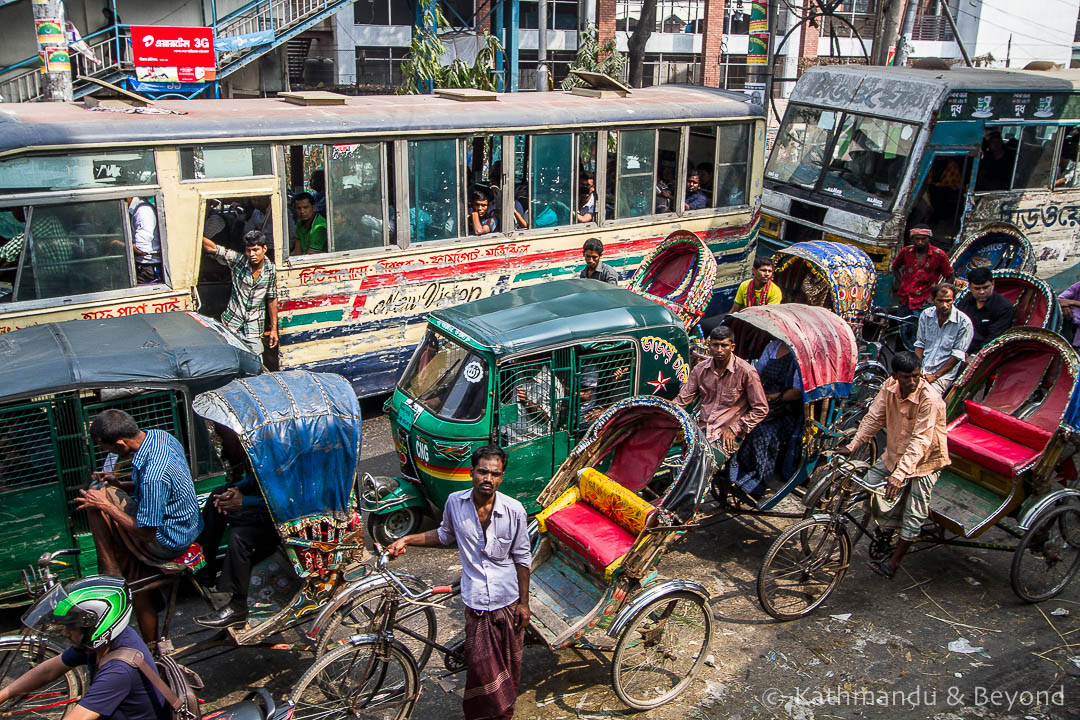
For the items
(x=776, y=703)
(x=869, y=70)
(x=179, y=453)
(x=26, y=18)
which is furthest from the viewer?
(x=26, y=18)

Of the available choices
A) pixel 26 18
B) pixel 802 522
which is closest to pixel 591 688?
pixel 802 522

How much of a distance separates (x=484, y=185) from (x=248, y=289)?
9.96 feet

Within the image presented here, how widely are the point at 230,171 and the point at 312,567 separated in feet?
14.7

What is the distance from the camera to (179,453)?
16.7 feet

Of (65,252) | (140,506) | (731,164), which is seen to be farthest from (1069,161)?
(140,506)

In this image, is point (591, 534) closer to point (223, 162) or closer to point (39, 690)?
point (39, 690)

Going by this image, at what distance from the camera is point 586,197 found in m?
10.9

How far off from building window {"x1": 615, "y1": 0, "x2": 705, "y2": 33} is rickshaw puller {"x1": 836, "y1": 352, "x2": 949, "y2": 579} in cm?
3072

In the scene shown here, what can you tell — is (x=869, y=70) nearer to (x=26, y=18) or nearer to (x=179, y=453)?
(x=179, y=453)

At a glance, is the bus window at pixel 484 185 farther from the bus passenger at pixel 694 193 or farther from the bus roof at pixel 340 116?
the bus passenger at pixel 694 193

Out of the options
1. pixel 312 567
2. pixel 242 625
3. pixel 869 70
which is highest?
pixel 869 70

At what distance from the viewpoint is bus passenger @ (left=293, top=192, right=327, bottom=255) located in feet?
29.5

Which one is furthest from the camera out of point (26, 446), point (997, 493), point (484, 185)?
point (484, 185)

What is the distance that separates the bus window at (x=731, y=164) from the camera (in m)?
12.0
